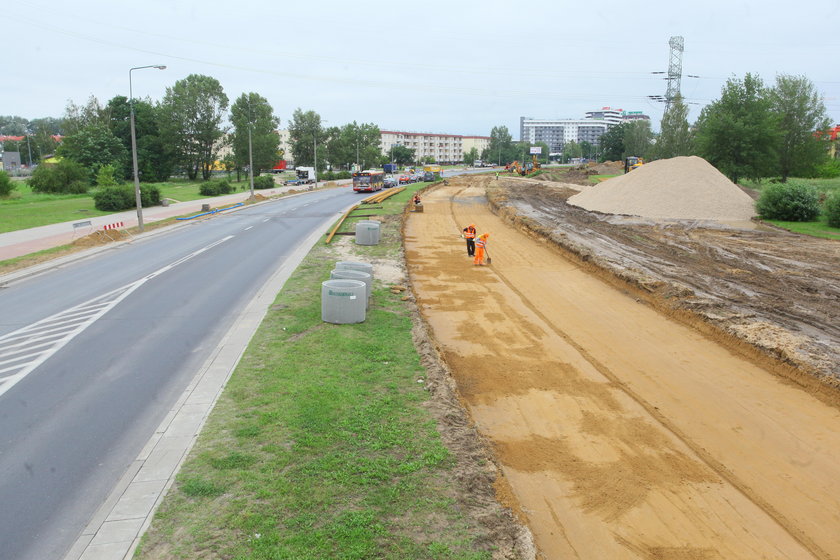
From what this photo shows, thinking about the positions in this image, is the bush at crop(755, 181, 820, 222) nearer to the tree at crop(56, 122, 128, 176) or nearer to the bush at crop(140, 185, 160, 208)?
the bush at crop(140, 185, 160, 208)

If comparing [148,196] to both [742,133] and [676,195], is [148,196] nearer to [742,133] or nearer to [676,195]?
[676,195]

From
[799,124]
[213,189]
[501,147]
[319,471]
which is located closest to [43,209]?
[213,189]

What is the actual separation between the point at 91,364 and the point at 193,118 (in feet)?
271

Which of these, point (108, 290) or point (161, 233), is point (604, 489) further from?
point (161, 233)

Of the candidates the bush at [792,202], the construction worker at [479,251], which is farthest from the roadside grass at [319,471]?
the bush at [792,202]

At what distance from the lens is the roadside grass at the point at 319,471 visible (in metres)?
5.52

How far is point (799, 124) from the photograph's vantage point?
168 ft

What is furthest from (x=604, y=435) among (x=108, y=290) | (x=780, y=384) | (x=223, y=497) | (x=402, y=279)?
(x=108, y=290)

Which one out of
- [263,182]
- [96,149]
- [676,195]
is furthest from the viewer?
[263,182]

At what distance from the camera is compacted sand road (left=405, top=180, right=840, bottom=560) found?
22.0 feet

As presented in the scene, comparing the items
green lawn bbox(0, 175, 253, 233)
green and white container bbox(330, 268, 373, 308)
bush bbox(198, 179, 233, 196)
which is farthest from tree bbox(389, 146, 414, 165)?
green and white container bbox(330, 268, 373, 308)

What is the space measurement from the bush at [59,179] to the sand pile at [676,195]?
Result: 48.3m

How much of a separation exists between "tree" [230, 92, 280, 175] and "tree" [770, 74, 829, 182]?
186 ft

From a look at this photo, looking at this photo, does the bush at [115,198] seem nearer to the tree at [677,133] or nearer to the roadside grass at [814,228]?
the roadside grass at [814,228]
